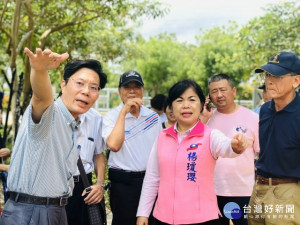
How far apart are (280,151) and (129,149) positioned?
133cm

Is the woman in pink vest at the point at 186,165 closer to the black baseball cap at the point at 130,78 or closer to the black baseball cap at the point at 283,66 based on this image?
the black baseball cap at the point at 283,66

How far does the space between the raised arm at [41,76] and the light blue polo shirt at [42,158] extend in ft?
0.23

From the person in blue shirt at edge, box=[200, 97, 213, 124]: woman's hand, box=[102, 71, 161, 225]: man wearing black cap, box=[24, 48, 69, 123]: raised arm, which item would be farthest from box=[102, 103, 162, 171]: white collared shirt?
box=[24, 48, 69, 123]: raised arm

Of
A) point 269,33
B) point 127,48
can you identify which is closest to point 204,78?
point 127,48

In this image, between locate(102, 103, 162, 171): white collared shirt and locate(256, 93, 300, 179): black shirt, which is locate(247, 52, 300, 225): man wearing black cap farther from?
locate(102, 103, 162, 171): white collared shirt

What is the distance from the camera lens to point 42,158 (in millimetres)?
1776

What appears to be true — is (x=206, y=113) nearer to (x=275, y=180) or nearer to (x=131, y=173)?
(x=131, y=173)

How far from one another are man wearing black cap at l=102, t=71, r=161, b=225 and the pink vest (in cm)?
69

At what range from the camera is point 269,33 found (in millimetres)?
10539

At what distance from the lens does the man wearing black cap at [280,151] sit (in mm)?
2398

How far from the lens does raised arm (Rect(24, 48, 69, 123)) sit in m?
1.53

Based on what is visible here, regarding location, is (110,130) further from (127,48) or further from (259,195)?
(127,48)

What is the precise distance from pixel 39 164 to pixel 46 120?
0.26 metres

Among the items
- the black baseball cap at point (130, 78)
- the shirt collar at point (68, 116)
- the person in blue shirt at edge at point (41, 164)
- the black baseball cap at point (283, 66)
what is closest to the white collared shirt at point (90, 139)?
the black baseball cap at point (130, 78)
